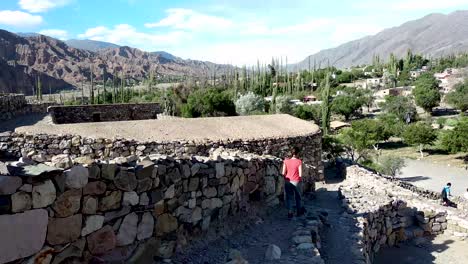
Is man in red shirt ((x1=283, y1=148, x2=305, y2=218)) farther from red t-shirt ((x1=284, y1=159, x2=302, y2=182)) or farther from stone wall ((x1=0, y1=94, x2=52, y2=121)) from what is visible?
stone wall ((x1=0, y1=94, x2=52, y2=121))

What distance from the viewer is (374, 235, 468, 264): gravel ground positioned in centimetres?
1055

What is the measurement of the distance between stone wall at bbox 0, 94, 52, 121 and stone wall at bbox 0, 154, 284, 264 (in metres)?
17.9

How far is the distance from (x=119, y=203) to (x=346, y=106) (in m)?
53.6

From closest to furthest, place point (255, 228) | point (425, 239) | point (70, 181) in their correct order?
point (70, 181) → point (255, 228) → point (425, 239)

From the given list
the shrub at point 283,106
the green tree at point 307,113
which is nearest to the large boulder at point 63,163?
the shrub at point 283,106

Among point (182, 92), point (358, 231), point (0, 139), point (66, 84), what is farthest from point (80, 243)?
point (66, 84)

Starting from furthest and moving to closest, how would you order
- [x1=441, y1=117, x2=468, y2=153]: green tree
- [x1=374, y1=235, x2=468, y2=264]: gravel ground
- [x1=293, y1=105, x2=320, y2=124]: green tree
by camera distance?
[x1=293, y1=105, x2=320, y2=124]: green tree < [x1=441, y1=117, x2=468, y2=153]: green tree < [x1=374, y1=235, x2=468, y2=264]: gravel ground

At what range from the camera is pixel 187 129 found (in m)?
17.3

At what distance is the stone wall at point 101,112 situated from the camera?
2428 cm

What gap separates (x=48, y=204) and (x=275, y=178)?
509cm

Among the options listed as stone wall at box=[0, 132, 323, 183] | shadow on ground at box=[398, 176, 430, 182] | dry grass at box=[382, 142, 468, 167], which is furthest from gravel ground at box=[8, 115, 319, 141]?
dry grass at box=[382, 142, 468, 167]

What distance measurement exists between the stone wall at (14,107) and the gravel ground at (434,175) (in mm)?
23577

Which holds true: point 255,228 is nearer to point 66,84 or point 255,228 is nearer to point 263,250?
point 263,250

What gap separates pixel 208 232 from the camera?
5.82 m
